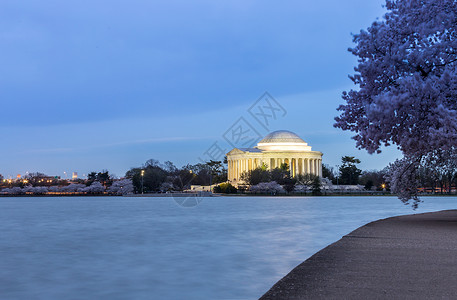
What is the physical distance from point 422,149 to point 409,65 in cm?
417

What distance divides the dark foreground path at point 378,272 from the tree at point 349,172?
170m

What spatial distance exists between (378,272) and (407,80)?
10.9m

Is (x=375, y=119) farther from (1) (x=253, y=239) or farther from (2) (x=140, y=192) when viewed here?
(2) (x=140, y=192)

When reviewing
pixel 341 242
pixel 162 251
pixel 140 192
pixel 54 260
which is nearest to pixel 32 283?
pixel 54 260

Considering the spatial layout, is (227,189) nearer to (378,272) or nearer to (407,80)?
(407,80)

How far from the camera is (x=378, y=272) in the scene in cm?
1434

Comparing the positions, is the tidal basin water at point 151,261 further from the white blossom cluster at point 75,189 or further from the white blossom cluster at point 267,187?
the white blossom cluster at point 75,189

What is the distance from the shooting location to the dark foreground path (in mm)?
11734

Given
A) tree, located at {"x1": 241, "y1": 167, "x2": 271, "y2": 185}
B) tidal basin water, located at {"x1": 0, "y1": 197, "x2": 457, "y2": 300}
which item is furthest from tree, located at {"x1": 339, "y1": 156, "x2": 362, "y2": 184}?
tidal basin water, located at {"x1": 0, "y1": 197, "x2": 457, "y2": 300}

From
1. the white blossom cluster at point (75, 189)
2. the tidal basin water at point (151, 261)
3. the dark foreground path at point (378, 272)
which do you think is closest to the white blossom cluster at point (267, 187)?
the white blossom cluster at point (75, 189)

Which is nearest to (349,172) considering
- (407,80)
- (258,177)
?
(258,177)

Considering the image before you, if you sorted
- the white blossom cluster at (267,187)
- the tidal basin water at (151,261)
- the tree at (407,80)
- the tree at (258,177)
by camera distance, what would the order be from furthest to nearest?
the tree at (258,177)
the white blossom cluster at (267,187)
the tree at (407,80)
the tidal basin water at (151,261)

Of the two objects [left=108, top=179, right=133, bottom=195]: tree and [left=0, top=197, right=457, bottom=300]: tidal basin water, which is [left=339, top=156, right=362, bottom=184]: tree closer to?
[left=108, top=179, right=133, bottom=195]: tree

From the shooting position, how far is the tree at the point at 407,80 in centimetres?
2341
